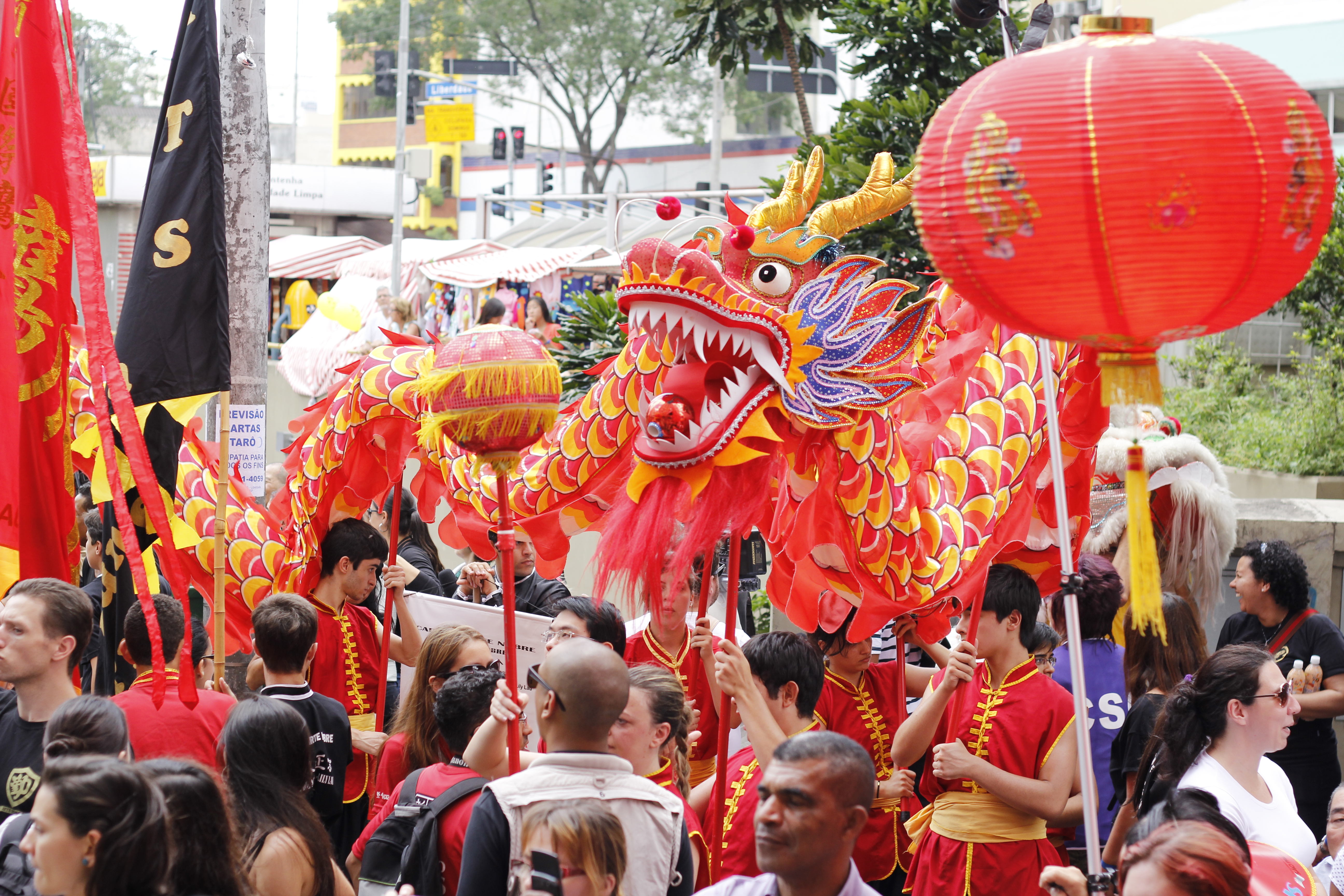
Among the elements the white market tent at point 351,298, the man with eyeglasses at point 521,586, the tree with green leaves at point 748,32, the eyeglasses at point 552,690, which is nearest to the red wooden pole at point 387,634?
the man with eyeglasses at point 521,586

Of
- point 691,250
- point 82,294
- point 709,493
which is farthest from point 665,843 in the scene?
point 82,294

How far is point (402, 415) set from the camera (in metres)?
5.17

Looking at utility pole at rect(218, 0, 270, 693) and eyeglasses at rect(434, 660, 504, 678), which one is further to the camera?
utility pole at rect(218, 0, 270, 693)

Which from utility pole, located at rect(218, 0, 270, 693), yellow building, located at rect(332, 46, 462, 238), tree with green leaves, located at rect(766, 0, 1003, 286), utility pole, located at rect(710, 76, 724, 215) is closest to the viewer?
utility pole, located at rect(218, 0, 270, 693)

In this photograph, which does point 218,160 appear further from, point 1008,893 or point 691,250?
point 1008,893

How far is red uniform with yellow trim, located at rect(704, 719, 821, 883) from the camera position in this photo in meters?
3.67

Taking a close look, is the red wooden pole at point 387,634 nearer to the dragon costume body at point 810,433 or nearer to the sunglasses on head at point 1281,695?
the dragon costume body at point 810,433

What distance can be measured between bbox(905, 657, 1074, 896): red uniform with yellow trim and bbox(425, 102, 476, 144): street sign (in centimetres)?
1953

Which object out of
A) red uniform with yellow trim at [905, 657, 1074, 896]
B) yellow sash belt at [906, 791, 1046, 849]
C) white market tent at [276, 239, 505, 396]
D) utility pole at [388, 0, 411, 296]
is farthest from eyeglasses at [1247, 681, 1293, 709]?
utility pole at [388, 0, 411, 296]

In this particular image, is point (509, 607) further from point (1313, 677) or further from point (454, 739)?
point (1313, 677)

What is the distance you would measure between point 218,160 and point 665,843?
8.73 ft

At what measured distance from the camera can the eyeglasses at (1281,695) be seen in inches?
131

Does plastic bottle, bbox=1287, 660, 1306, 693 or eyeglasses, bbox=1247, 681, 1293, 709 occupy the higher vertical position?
eyeglasses, bbox=1247, 681, 1293, 709

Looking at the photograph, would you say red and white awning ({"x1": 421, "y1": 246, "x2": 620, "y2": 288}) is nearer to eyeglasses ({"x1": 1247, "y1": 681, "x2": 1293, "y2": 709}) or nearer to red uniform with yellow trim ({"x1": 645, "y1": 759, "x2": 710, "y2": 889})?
red uniform with yellow trim ({"x1": 645, "y1": 759, "x2": 710, "y2": 889})
